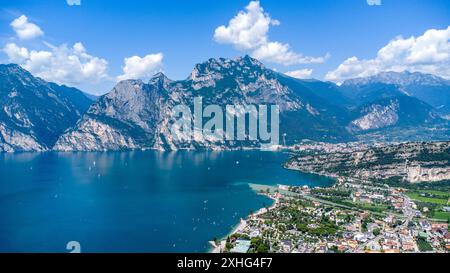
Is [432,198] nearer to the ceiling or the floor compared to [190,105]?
nearer to the floor

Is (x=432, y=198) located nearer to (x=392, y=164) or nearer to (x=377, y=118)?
(x=392, y=164)

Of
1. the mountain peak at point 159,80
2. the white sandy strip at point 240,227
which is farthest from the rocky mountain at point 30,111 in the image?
the white sandy strip at point 240,227

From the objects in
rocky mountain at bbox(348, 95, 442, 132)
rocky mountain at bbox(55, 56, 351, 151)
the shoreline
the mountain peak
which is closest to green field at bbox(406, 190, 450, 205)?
the shoreline

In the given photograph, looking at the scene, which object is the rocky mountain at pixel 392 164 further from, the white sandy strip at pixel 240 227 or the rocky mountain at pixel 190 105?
the rocky mountain at pixel 190 105

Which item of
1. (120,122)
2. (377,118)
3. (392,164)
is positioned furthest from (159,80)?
(392,164)

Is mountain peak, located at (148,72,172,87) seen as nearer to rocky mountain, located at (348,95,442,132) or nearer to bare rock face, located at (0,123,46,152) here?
bare rock face, located at (0,123,46,152)
